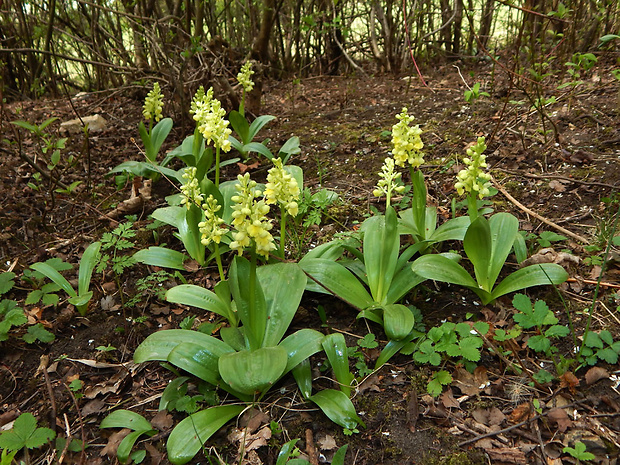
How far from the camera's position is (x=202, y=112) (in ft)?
9.70

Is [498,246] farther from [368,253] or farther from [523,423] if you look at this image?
[523,423]

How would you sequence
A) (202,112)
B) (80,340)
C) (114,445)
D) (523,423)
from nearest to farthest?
(523,423), (114,445), (80,340), (202,112)

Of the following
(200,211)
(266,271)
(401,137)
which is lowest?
(266,271)

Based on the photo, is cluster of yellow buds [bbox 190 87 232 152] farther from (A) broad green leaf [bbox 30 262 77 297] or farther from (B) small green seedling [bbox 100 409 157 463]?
(B) small green seedling [bbox 100 409 157 463]

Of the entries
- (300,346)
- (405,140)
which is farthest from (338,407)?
(405,140)

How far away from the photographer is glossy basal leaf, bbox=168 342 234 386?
6.27 feet

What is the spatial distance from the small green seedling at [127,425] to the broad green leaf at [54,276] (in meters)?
0.92

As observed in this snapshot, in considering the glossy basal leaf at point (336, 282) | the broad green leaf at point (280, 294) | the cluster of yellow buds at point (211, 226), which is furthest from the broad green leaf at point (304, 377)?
the cluster of yellow buds at point (211, 226)

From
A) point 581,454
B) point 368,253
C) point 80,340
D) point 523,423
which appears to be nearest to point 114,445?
point 80,340

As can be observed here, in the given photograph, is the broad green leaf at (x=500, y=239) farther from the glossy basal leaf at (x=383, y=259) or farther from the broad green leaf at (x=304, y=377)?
the broad green leaf at (x=304, y=377)

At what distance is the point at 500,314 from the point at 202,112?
2158 millimetres

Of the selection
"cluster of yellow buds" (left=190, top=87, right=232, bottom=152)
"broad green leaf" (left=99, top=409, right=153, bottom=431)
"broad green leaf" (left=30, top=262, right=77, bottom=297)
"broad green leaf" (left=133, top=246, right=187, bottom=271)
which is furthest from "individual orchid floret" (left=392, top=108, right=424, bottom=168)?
"broad green leaf" (left=30, top=262, right=77, bottom=297)

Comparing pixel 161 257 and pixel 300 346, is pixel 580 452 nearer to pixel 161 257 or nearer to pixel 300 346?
pixel 300 346

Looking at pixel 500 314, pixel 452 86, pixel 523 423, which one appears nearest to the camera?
pixel 523 423
